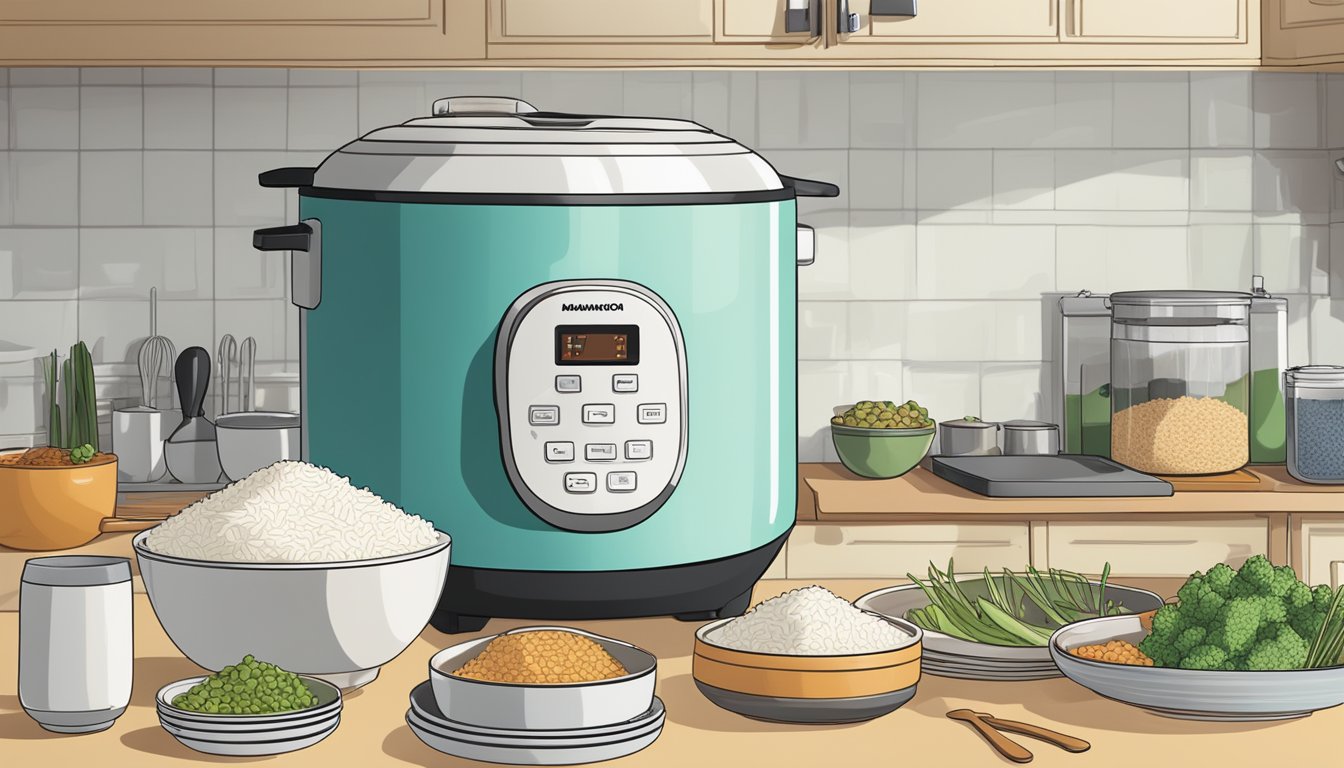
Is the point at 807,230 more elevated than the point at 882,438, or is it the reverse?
the point at 807,230

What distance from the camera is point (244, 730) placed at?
2.82 feet

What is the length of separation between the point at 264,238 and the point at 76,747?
0.50m

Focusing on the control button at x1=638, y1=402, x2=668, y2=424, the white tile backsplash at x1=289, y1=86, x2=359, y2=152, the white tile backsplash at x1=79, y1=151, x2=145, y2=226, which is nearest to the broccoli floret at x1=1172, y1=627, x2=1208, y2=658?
the control button at x1=638, y1=402, x2=668, y2=424

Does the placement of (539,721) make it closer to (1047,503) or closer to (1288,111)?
(1047,503)

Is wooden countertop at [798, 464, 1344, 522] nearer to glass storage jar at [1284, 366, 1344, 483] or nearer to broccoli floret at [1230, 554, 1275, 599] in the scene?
glass storage jar at [1284, 366, 1344, 483]

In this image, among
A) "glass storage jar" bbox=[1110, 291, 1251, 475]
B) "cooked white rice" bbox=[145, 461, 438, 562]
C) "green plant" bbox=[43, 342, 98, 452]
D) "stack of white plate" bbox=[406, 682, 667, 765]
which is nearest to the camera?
"stack of white plate" bbox=[406, 682, 667, 765]

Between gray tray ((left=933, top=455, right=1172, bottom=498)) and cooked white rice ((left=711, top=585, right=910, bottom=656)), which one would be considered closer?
cooked white rice ((left=711, top=585, right=910, bottom=656))

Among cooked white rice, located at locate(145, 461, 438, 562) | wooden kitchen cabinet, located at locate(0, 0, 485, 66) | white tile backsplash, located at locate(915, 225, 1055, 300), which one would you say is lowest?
cooked white rice, located at locate(145, 461, 438, 562)

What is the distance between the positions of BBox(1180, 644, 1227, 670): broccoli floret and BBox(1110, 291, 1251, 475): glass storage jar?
1460 mm

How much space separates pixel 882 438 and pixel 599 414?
4.00ft

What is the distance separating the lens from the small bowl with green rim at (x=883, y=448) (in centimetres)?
235

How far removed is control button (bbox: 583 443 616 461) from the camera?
1.19m

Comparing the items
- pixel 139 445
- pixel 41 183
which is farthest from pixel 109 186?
pixel 139 445

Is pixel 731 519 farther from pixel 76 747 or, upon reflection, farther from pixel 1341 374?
pixel 1341 374
